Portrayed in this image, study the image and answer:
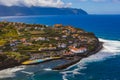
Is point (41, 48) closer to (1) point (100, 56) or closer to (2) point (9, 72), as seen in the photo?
(1) point (100, 56)

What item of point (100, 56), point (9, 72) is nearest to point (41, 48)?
point (100, 56)

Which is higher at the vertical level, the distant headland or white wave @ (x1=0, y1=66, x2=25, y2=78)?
the distant headland

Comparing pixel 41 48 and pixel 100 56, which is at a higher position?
pixel 41 48

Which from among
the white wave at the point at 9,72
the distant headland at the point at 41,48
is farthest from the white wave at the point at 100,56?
the white wave at the point at 9,72

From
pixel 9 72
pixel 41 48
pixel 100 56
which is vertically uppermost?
pixel 41 48

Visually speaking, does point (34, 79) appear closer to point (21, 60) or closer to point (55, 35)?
point (21, 60)

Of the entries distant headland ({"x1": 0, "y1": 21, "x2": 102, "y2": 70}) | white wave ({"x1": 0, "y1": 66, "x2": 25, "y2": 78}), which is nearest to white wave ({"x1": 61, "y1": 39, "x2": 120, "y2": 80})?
distant headland ({"x1": 0, "y1": 21, "x2": 102, "y2": 70})

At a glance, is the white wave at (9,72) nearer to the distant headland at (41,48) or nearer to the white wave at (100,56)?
the distant headland at (41,48)

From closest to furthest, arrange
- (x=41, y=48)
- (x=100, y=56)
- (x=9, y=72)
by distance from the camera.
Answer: (x=9, y=72) < (x=100, y=56) < (x=41, y=48)

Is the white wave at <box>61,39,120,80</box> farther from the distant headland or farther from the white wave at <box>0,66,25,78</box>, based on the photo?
the white wave at <box>0,66,25,78</box>

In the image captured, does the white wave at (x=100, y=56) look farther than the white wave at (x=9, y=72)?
Yes

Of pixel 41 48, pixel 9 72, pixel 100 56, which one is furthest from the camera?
pixel 41 48

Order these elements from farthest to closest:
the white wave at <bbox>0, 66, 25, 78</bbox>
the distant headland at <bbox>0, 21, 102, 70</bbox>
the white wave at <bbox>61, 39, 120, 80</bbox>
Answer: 1. the distant headland at <bbox>0, 21, 102, 70</bbox>
2. the white wave at <bbox>61, 39, 120, 80</bbox>
3. the white wave at <bbox>0, 66, 25, 78</bbox>

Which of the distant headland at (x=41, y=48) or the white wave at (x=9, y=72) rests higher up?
the distant headland at (x=41, y=48)
